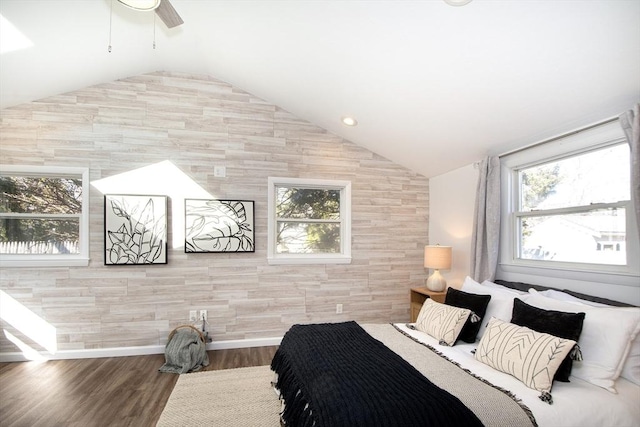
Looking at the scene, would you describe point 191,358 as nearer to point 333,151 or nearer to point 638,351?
point 333,151

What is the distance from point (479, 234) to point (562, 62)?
1.74m

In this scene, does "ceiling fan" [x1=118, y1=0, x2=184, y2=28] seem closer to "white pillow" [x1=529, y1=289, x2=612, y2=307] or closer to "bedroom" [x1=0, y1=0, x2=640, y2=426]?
"bedroom" [x1=0, y1=0, x2=640, y2=426]

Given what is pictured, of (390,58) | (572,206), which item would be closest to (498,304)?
(572,206)

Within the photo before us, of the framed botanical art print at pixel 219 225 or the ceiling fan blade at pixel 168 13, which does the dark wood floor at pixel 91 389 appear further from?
the ceiling fan blade at pixel 168 13

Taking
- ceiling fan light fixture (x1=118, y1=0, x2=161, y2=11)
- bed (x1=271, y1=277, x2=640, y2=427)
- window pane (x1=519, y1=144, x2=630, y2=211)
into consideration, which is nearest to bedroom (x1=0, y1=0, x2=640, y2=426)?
window pane (x1=519, y1=144, x2=630, y2=211)

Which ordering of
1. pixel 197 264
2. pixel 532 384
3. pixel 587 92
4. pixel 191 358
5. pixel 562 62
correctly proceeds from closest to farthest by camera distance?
pixel 532 384
pixel 562 62
pixel 587 92
pixel 191 358
pixel 197 264

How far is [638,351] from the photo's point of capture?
178 cm

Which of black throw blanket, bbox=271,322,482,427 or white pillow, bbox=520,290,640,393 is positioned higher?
white pillow, bbox=520,290,640,393

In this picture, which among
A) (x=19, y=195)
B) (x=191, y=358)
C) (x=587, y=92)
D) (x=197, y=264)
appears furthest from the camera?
(x=197, y=264)

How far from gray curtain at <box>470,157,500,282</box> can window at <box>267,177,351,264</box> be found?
1.50 meters

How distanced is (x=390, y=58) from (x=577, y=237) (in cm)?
214

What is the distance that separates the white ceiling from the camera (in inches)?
73.5

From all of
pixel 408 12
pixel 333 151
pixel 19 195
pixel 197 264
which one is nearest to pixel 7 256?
pixel 19 195

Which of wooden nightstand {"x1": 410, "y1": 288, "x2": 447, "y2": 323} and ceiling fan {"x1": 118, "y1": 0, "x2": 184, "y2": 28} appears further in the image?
wooden nightstand {"x1": 410, "y1": 288, "x2": 447, "y2": 323}
